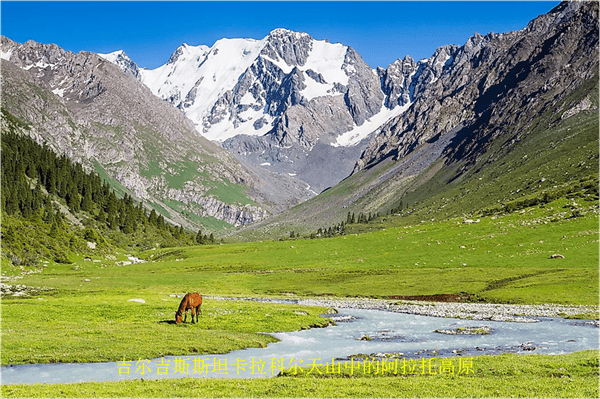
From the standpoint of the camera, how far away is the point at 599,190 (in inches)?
6599

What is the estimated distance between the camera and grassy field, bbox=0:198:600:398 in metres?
26.6

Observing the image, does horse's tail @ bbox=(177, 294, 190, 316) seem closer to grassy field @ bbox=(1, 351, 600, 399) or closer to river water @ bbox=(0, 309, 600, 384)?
river water @ bbox=(0, 309, 600, 384)

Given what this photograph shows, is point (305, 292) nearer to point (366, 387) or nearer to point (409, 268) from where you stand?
point (409, 268)

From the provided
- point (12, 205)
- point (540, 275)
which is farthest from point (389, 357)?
point (12, 205)

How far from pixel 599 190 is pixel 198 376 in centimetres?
17551

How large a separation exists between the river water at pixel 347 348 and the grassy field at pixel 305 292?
243cm

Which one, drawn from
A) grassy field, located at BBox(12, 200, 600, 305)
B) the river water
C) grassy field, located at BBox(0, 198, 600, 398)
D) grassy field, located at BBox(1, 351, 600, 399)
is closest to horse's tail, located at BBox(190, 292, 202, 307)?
grassy field, located at BBox(0, 198, 600, 398)

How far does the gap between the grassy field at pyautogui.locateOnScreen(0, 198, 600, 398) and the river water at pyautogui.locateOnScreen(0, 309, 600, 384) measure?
7.96 ft

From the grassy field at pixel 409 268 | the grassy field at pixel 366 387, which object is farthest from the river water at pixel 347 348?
the grassy field at pixel 409 268

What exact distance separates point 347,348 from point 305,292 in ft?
198

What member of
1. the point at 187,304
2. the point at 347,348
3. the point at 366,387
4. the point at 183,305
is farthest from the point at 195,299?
the point at 366,387

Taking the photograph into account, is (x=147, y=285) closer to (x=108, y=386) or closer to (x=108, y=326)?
(x=108, y=326)

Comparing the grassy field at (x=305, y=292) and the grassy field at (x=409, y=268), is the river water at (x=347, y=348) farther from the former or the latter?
the grassy field at (x=409, y=268)

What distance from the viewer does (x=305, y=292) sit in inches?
4045
